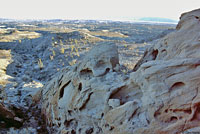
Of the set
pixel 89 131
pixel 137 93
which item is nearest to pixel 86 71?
pixel 89 131

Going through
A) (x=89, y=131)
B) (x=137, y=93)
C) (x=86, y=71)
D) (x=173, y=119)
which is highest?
(x=86, y=71)

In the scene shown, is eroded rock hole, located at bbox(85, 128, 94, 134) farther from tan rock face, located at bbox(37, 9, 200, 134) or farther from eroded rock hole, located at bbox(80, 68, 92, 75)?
eroded rock hole, located at bbox(80, 68, 92, 75)

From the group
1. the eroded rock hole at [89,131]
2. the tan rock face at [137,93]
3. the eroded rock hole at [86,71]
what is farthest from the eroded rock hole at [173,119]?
the eroded rock hole at [86,71]

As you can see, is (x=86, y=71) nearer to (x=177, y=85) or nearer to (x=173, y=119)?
(x=177, y=85)

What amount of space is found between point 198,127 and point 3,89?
12.1 meters

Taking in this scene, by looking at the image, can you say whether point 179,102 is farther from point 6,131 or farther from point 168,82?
point 6,131

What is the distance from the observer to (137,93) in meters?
6.16

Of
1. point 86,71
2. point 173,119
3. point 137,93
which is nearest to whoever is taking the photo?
point 173,119

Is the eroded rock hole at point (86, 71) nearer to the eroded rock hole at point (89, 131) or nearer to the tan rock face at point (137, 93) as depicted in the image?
the tan rock face at point (137, 93)

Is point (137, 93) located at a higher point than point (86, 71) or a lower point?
lower

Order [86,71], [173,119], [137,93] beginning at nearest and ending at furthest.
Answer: [173,119] < [137,93] < [86,71]

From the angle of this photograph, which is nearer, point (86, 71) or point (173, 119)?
point (173, 119)

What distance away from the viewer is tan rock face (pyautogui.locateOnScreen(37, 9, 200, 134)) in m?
4.90

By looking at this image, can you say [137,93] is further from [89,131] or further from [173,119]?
[89,131]
